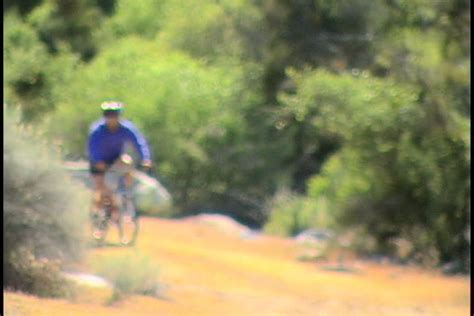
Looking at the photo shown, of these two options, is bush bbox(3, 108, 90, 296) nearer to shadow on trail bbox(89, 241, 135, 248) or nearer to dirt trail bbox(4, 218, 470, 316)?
dirt trail bbox(4, 218, 470, 316)

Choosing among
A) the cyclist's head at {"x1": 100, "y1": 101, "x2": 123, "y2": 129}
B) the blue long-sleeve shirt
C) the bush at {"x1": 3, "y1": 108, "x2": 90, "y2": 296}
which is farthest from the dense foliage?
the bush at {"x1": 3, "y1": 108, "x2": 90, "y2": 296}

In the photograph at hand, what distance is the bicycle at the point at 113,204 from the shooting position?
15.6 metres

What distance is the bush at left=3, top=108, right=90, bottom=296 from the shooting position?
13.3m

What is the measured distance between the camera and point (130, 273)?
14703 mm

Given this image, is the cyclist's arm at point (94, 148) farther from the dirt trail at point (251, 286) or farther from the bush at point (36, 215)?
the dirt trail at point (251, 286)

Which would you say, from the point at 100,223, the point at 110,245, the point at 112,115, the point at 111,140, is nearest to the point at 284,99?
the point at 110,245

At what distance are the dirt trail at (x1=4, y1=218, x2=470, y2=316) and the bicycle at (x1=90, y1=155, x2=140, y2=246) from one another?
38cm

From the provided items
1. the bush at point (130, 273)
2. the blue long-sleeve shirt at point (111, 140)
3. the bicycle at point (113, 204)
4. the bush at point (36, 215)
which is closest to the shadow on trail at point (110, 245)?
the bicycle at point (113, 204)

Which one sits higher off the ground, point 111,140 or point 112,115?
point 112,115

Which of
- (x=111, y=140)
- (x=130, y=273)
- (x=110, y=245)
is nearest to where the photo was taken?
(x=130, y=273)

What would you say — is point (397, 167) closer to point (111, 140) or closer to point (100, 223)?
point (100, 223)

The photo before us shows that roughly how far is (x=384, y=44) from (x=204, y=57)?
6345mm

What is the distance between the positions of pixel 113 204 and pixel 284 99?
10.3m

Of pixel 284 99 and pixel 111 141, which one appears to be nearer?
pixel 111 141
